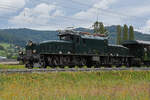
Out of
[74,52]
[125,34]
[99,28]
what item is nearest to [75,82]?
[74,52]

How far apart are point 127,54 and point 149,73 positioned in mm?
8487

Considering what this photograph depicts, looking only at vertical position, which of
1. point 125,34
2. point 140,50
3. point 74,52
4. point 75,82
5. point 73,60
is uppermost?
point 125,34

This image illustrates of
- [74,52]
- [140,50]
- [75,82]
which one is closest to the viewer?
[75,82]

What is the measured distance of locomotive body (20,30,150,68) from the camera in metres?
23.3

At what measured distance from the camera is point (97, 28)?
210 feet

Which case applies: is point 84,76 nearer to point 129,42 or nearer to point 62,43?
point 62,43

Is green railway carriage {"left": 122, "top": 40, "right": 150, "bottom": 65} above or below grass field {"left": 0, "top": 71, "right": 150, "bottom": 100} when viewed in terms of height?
above

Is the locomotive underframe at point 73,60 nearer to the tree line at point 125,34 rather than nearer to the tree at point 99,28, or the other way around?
the tree at point 99,28

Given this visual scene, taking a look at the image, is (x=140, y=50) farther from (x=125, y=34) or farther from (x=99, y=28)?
(x=125, y=34)

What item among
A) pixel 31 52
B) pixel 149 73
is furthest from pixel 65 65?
pixel 149 73

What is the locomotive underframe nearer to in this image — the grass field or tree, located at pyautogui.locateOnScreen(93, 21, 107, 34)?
the grass field

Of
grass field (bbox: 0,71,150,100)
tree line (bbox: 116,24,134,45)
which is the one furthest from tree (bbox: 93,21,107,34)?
grass field (bbox: 0,71,150,100)

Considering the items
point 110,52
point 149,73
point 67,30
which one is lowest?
point 149,73

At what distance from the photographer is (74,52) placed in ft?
83.4
